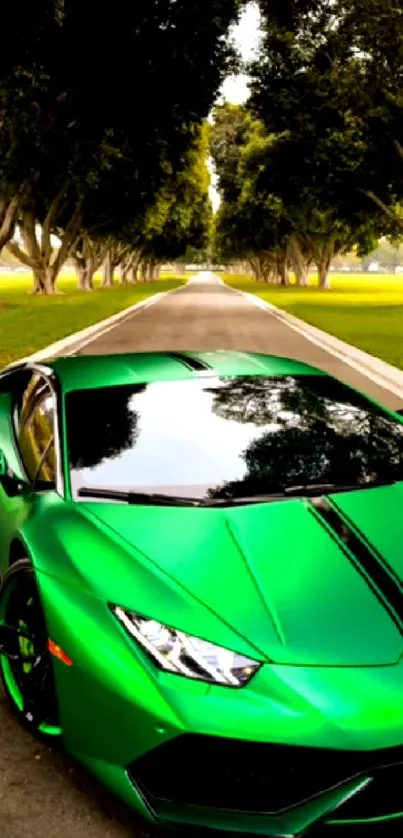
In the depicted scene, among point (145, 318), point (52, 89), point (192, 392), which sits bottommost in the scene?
point (145, 318)

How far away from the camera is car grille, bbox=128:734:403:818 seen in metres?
2.53

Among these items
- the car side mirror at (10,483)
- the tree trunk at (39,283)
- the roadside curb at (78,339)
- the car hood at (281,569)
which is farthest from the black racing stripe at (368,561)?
the tree trunk at (39,283)

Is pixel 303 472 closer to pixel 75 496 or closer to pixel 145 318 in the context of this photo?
pixel 75 496

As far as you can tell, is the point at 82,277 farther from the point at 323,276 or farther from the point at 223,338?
the point at 223,338

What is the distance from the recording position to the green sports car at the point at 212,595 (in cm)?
256

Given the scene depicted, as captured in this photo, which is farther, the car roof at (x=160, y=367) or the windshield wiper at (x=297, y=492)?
the car roof at (x=160, y=367)

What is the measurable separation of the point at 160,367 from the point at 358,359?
13.1 m

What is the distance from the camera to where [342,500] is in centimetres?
352

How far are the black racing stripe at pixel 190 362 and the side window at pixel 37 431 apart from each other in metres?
0.66

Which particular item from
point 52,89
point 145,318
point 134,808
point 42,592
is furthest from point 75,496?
point 145,318

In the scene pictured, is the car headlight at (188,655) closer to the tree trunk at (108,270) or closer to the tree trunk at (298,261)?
the tree trunk at (298,261)

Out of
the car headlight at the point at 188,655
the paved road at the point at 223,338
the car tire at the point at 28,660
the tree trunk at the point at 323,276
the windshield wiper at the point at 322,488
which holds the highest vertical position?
the windshield wiper at the point at 322,488

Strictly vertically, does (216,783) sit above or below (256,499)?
below

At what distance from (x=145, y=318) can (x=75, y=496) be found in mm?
26117
